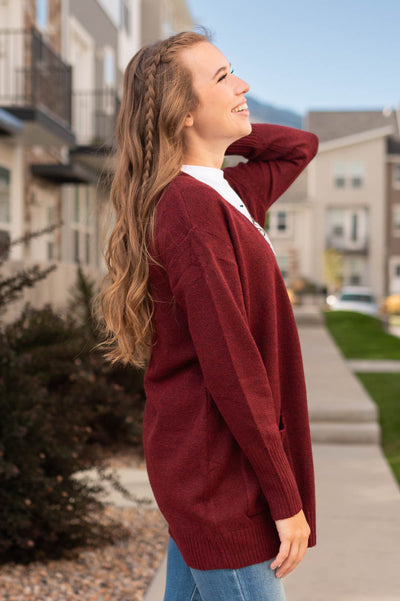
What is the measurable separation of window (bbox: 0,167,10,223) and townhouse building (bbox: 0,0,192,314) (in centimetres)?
1

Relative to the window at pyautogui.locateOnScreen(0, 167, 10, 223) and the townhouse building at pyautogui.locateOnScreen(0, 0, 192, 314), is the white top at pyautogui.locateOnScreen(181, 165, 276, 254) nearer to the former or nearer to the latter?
the townhouse building at pyautogui.locateOnScreen(0, 0, 192, 314)

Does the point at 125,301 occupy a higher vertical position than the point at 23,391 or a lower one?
higher

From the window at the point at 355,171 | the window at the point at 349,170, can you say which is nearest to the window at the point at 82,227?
the window at the point at 349,170

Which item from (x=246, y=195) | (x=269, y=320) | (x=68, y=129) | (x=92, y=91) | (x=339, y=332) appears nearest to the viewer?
(x=269, y=320)

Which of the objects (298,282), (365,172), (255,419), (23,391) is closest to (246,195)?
(255,419)

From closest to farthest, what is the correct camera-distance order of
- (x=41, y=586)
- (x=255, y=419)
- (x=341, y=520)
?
(x=255, y=419) < (x=41, y=586) < (x=341, y=520)

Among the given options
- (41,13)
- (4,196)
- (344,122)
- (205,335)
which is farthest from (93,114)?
(344,122)

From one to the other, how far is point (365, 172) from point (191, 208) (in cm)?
4159

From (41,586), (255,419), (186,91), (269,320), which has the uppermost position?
(186,91)

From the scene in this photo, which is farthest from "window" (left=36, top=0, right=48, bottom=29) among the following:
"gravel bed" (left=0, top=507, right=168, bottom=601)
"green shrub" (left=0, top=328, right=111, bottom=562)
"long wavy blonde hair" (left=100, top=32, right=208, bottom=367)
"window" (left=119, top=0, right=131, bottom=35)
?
"long wavy blonde hair" (left=100, top=32, right=208, bottom=367)

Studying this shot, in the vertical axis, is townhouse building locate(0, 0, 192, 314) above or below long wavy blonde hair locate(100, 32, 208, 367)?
above

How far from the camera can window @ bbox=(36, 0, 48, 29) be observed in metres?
10.7

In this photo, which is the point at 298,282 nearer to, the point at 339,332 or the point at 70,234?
the point at 339,332

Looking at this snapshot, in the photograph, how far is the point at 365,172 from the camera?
41406 mm
